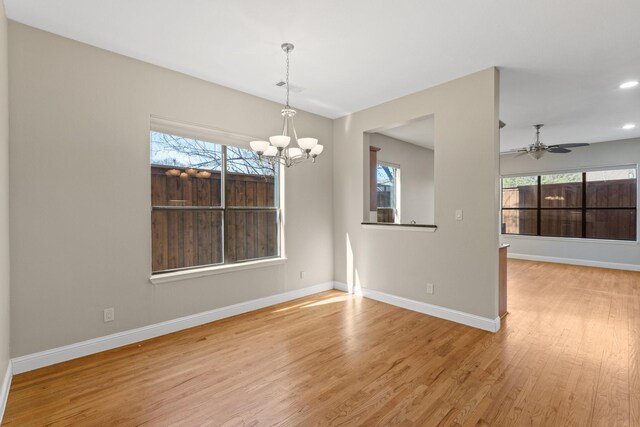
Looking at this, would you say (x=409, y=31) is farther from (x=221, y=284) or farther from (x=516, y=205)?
(x=516, y=205)

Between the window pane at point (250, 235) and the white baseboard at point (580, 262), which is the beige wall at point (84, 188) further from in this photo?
the white baseboard at point (580, 262)

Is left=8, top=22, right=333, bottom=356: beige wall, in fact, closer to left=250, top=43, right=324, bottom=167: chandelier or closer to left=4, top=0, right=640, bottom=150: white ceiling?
left=4, top=0, right=640, bottom=150: white ceiling

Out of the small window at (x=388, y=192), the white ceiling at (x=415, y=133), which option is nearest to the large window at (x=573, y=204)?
the white ceiling at (x=415, y=133)

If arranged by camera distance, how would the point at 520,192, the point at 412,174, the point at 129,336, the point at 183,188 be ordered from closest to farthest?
the point at 129,336 < the point at 183,188 < the point at 412,174 < the point at 520,192

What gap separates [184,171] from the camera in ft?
11.4

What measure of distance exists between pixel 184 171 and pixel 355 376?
275cm

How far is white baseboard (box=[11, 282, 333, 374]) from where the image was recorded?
2502mm

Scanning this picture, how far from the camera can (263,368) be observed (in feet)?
8.34

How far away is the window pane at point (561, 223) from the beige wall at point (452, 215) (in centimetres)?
574

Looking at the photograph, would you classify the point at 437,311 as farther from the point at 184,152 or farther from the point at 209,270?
the point at 184,152

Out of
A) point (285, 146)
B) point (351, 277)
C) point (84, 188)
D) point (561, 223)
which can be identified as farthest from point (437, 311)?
point (561, 223)

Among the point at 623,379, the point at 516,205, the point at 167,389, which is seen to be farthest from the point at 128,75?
the point at 516,205

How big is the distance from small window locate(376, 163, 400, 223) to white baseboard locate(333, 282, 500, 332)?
216 cm

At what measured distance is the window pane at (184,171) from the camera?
3264mm
